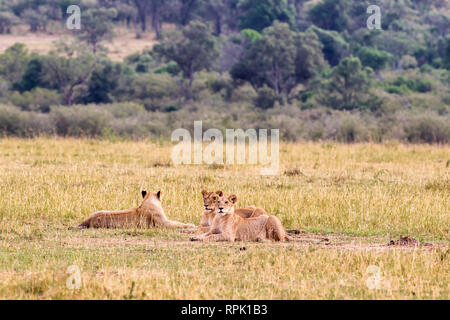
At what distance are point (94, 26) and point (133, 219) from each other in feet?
166

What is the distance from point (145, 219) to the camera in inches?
405

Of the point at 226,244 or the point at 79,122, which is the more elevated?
the point at 79,122

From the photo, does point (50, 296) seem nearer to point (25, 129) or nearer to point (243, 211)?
point (243, 211)

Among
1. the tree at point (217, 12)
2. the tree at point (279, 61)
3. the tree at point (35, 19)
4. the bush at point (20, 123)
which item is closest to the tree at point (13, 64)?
the tree at point (279, 61)

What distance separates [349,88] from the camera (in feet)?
139

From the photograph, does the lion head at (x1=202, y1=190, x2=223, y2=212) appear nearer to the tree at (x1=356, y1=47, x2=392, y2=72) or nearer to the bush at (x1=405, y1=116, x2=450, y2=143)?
the bush at (x1=405, y1=116, x2=450, y2=143)

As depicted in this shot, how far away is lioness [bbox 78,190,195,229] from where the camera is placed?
10.2 m

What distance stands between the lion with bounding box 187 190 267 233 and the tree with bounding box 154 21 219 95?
38539 mm

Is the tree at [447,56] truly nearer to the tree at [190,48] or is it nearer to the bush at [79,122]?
the tree at [190,48]

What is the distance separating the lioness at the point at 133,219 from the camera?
10.2 m

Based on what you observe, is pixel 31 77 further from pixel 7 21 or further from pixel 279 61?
pixel 7 21

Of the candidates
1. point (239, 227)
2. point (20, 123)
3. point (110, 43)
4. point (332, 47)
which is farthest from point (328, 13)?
point (239, 227)

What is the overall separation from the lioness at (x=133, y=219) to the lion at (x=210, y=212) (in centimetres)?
32

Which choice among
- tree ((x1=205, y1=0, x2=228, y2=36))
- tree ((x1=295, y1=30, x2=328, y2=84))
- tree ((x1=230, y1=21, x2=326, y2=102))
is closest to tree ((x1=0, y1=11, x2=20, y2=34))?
tree ((x1=205, y1=0, x2=228, y2=36))
